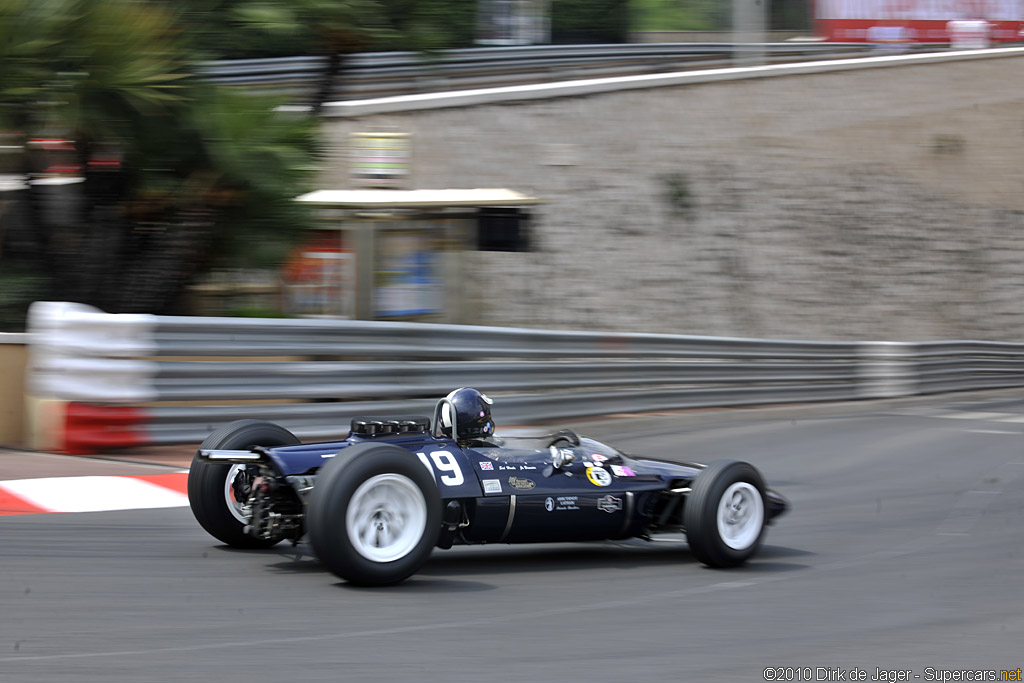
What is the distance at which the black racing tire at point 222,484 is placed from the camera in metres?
5.57

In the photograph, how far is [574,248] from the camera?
20094mm

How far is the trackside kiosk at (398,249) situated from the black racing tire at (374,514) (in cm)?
692

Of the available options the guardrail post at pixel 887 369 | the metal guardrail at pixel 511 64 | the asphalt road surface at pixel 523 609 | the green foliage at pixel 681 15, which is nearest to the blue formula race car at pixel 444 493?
the asphalt road surface at pixel 523 609

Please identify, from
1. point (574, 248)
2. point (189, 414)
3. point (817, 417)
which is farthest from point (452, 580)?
point (574, 248)

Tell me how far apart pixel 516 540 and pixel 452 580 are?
432mm

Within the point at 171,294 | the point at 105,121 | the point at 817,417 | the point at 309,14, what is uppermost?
the point at 309,14

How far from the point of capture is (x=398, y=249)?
1232 centimetres

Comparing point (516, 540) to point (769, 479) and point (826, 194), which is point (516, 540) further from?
point (826, 194)

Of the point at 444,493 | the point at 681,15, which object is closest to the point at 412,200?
the point at 444,493

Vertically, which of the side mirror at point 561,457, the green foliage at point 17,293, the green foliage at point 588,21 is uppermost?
the green foliage at point 588,21

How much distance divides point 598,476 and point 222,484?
5.91 feet

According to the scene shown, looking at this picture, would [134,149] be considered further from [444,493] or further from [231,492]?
[444,493]

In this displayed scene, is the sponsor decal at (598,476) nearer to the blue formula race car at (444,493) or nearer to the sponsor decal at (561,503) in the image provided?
the blue formula race car at (444,493)

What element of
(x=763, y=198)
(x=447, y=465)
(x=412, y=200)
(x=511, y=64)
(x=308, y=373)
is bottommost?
(x=447, y=465)
